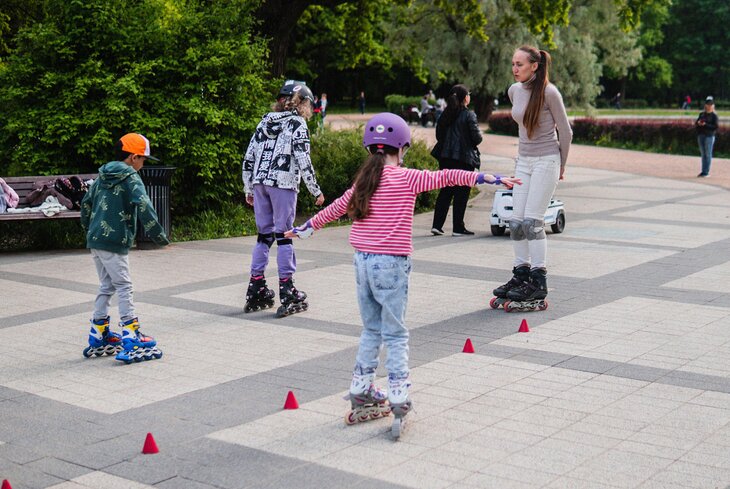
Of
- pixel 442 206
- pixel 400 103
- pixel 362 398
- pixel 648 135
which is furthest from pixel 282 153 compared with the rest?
pixel 400 103

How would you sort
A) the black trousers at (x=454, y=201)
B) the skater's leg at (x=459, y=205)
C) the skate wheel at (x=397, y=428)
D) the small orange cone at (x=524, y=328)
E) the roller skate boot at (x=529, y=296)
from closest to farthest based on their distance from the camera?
the skate wheel at (x=397, y=428)
the small orange cone at (x=524, y=328)
the roller skate boot at (x=529, y=296)
the black trousers at (x=454, y=201)
the skater's leg at (x=459, y=205)

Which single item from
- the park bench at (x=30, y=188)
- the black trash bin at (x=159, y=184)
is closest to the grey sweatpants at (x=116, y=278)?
the park bench at (x=30, y=188)

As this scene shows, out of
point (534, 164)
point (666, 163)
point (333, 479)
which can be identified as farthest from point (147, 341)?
point (666, 163)

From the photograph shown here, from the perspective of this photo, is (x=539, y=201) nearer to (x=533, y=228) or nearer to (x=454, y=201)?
(x=533, y=228)

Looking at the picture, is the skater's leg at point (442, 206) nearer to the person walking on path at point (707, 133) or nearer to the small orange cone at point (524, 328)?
the small orange cone at point (524, 328)

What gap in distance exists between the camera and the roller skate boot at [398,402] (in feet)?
16.2

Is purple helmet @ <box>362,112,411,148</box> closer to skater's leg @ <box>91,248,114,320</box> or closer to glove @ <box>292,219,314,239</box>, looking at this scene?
glove @ <box>292,219,314,239</box>

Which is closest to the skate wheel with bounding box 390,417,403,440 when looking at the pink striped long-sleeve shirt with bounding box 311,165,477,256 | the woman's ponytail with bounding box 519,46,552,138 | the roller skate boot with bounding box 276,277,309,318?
the pink striped long-sleeve shirt with bounding box 311,165,477,256

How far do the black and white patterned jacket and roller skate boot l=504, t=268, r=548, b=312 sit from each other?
1.79 m

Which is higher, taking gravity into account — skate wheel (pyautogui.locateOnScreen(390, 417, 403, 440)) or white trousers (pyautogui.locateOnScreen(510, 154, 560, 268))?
white trousers (pyautogui.locateOnScreen(510, 154, 560, 268))

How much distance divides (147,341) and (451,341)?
2096mm

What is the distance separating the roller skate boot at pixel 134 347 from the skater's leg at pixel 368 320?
1.96m

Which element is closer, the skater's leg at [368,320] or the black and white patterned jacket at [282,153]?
the skater's leg at [368,320]

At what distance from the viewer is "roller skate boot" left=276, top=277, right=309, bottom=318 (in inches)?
314
